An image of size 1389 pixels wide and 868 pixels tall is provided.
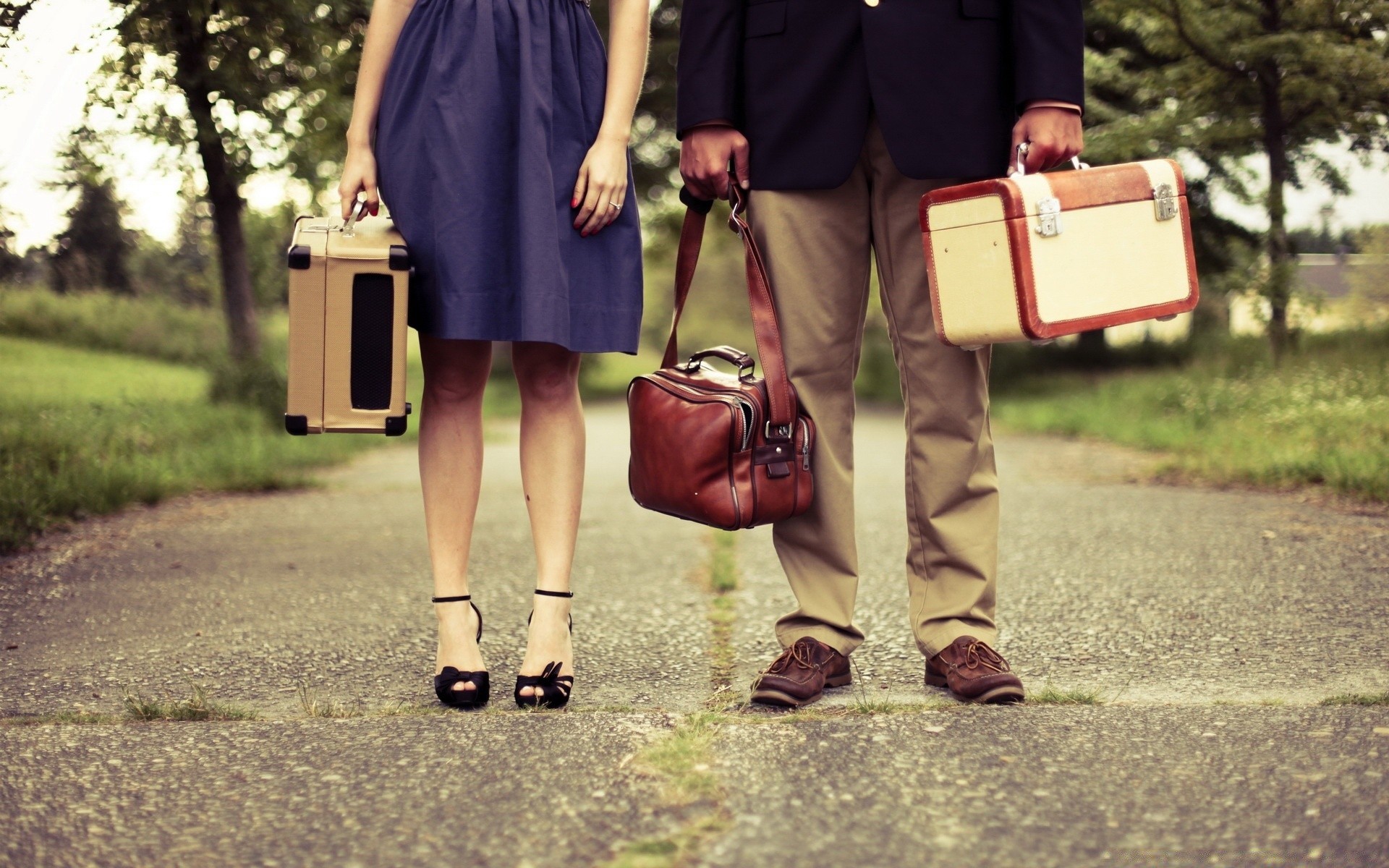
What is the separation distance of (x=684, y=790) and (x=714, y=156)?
49.3 inches

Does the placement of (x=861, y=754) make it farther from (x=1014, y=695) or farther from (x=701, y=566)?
(x=701, y=566)

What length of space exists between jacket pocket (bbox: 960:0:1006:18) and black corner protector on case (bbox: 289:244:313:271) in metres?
1.30

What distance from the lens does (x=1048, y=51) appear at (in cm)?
222

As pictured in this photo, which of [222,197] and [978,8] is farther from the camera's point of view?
[222,197]

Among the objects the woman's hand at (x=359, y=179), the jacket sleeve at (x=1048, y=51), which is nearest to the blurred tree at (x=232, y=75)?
the woman's hand at (x=359, y=179)

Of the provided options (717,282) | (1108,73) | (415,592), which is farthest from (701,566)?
(717,282)

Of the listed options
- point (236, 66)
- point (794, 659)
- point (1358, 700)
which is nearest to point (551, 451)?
point (794, 659)

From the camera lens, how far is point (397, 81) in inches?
93.0

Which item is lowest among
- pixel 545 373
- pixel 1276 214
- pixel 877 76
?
pixel 545 373

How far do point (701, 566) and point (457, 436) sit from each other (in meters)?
1.65

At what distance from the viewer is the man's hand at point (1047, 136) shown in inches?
87.8

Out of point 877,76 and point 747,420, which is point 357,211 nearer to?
point 747,420

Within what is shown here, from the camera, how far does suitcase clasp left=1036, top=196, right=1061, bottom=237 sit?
81.6 inches

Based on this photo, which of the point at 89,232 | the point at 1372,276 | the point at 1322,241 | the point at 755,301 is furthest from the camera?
the point at 1322,241
